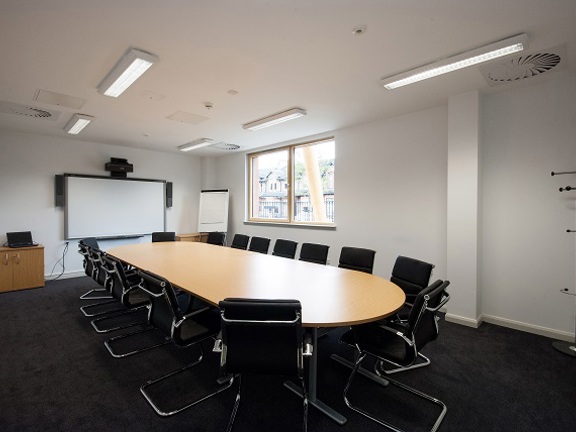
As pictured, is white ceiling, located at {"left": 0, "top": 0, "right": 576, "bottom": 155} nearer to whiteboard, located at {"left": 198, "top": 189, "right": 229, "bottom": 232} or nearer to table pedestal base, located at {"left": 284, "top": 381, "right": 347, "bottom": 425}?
table pedestal base, located at {"left": 284, "top": 381, "right": 347, "bottom": 425}

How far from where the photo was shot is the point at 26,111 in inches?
159

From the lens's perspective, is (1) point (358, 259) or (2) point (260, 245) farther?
(2) point (260, 245)

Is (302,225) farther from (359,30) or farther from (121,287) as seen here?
(359,30)

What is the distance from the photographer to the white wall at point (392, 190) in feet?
13.1

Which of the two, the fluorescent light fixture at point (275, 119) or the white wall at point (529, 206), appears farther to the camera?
the fluorescent light fixture at point (275, 119)

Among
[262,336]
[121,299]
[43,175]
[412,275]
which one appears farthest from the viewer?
[43,175]

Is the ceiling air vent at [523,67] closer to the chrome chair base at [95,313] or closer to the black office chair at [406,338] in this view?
the black office chair at [406,338]

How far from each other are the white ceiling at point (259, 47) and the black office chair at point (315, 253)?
72.4 inches

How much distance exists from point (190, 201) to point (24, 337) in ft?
15.4

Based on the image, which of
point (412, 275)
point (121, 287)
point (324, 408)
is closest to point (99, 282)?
point (121, 287)

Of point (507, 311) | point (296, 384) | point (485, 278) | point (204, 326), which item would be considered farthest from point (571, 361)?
point (204, 326)

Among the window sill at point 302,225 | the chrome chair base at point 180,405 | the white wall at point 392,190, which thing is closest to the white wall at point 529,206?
the white wall at point 392,190

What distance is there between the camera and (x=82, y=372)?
2531 mm

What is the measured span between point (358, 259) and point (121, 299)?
2525 mm
